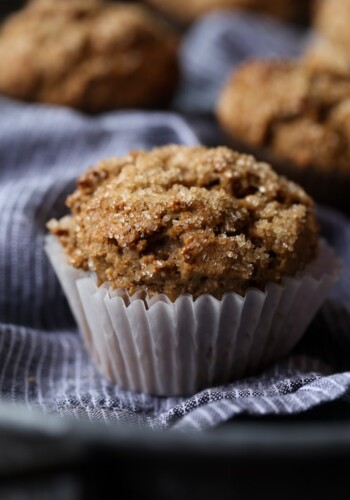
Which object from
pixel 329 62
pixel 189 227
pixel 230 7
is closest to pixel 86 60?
pixel 329 62

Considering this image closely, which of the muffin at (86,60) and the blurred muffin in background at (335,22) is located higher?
the blurred muffin in background at (335,22)

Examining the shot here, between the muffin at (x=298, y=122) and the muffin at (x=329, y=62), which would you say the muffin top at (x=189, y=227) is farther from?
the muffin at (x=329, y=62)

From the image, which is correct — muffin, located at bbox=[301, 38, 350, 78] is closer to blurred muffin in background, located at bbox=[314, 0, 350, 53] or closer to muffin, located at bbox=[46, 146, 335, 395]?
blurred muffin in background, located at bbox=[314, 0, 350, 53]

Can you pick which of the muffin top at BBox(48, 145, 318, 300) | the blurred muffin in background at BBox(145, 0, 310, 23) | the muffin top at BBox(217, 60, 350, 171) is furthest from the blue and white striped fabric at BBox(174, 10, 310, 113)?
the muffin top at BBox(48, 145, 318, 300)

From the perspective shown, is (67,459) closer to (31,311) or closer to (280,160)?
(31,311)

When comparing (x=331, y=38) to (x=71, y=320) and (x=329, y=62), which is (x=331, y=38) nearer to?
(x=329, y=62)

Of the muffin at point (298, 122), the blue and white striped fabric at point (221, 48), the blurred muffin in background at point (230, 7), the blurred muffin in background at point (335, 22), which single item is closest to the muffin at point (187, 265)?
the muffin at point (298, 122)
